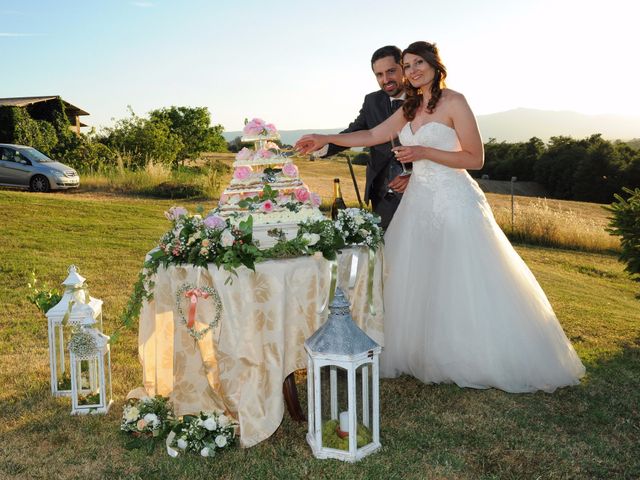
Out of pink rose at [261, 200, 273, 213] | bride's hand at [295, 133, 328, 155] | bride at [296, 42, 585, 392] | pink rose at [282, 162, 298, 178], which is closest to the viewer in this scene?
pink rose at [261, 200, 273, 213]

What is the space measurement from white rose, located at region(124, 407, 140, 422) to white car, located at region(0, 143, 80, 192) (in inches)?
573

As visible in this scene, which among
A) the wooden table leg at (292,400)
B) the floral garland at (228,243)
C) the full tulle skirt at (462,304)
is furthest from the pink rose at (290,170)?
the wooden table leg at (292,400)

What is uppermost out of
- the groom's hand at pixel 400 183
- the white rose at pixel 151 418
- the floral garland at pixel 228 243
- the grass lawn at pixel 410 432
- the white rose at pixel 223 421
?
the groom's hand at pixel 400 183

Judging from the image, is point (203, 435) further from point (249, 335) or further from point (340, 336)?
point (340, 336)

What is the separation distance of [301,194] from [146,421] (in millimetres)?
1706

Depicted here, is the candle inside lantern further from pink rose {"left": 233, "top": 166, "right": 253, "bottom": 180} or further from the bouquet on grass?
pink rose {"left": 233, "top": 166, "right": 253, "bottom": 180}

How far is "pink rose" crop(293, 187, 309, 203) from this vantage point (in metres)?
4.09

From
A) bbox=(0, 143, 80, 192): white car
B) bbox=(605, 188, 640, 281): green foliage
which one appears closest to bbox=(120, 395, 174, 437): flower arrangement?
bbox=(605, 188, 640, 281): green foliage

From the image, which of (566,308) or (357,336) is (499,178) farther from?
(357,336)

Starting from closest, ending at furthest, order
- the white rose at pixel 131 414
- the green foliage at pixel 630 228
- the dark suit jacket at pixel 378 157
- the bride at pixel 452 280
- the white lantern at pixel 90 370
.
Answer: the white rose at pixel 131 414
the white lantern at pixel 90 370
the bride at pixel 452 280
the dark suit jacket at pixel 378 157
the green foliage at pixel 630 228

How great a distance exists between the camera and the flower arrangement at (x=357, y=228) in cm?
412

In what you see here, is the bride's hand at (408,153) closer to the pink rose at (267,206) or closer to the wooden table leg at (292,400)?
the pink rose at (267,206)

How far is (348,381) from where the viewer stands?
11.4ft

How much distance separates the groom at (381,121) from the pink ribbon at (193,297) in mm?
1898
